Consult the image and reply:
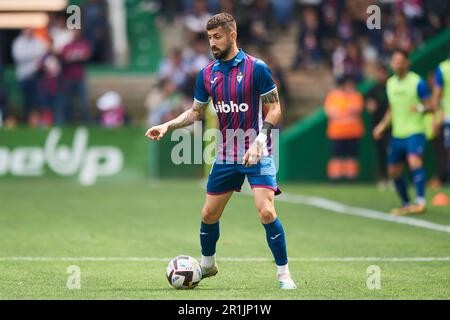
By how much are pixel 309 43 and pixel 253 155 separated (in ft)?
53.2

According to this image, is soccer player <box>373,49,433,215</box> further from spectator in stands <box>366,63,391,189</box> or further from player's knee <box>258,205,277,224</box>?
player's knee <box>258,205,277,224</box>

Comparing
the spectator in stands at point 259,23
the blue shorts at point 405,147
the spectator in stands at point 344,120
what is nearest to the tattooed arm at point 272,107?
the blue shorts at point 405,147

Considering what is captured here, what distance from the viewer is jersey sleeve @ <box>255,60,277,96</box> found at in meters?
9.22

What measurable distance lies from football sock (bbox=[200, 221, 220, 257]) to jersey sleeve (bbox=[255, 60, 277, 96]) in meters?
1.20

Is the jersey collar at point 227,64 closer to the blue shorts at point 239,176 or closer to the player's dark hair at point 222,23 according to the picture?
the player's dark hair at point 222,23

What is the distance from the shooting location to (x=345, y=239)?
43.2 feet

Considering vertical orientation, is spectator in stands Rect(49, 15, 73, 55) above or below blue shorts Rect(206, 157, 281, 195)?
above

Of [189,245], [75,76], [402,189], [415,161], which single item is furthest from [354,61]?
[189,245]

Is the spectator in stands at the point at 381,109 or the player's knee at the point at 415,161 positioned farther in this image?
the spectator in stands at the point at 381,109

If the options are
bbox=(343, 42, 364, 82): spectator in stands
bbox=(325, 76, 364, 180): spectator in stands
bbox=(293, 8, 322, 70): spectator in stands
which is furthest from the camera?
bbox=(293, 8, 322, 70): spectator in stands

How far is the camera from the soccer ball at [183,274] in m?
9.14

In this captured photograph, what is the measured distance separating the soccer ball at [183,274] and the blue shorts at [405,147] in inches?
285

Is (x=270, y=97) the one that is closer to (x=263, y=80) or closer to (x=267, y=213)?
(x=263, y=80)

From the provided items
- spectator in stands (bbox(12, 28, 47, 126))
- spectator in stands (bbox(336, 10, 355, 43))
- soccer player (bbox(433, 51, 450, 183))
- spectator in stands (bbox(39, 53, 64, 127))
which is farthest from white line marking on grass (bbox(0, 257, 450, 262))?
spectator in stands (bbox(336, 10, 355, 43))
